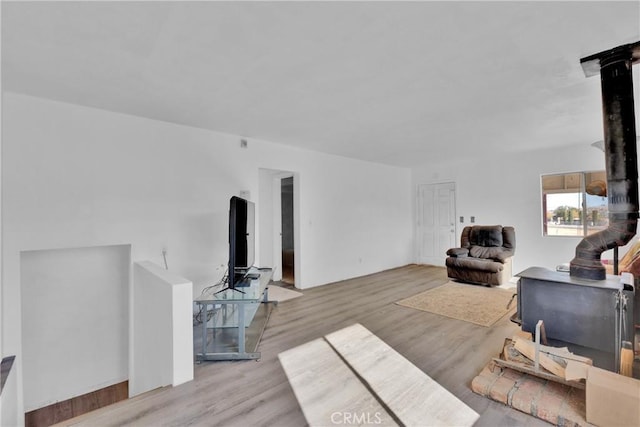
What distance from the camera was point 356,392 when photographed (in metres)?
2.10

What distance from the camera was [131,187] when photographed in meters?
3.23

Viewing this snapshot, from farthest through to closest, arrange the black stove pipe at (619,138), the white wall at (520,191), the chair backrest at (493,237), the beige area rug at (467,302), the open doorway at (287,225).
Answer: the open doorway at (287,225), the chair backrest at (493,237), the white wall at (520,191), the beige area rug at (467,302), the black stove pipe at (619,138)

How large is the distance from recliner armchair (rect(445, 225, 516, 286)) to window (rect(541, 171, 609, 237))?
2.38ft

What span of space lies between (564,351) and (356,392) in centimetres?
158

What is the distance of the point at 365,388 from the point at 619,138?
260 centimetres

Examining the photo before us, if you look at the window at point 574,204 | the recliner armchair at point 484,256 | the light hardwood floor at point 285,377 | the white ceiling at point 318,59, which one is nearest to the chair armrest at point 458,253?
the recliner armchair at point 484,256

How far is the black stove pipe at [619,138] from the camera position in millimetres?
2090

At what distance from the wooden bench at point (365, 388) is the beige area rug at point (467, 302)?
1.36 meters

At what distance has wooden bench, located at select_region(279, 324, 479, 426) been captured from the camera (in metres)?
1.83

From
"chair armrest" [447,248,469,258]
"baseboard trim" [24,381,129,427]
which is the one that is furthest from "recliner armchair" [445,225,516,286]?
"baseboard trim" [24,381,129,427]

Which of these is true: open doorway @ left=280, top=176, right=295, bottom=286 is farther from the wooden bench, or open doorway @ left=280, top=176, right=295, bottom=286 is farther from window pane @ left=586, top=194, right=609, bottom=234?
window pane @ left=586, top=194, right=609, bottom=234

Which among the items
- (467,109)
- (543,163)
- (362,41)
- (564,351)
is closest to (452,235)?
(543,163)

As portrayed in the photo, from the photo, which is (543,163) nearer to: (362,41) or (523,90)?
(523,90)

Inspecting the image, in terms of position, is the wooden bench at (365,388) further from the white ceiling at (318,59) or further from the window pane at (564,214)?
the window pane at (564,214)
